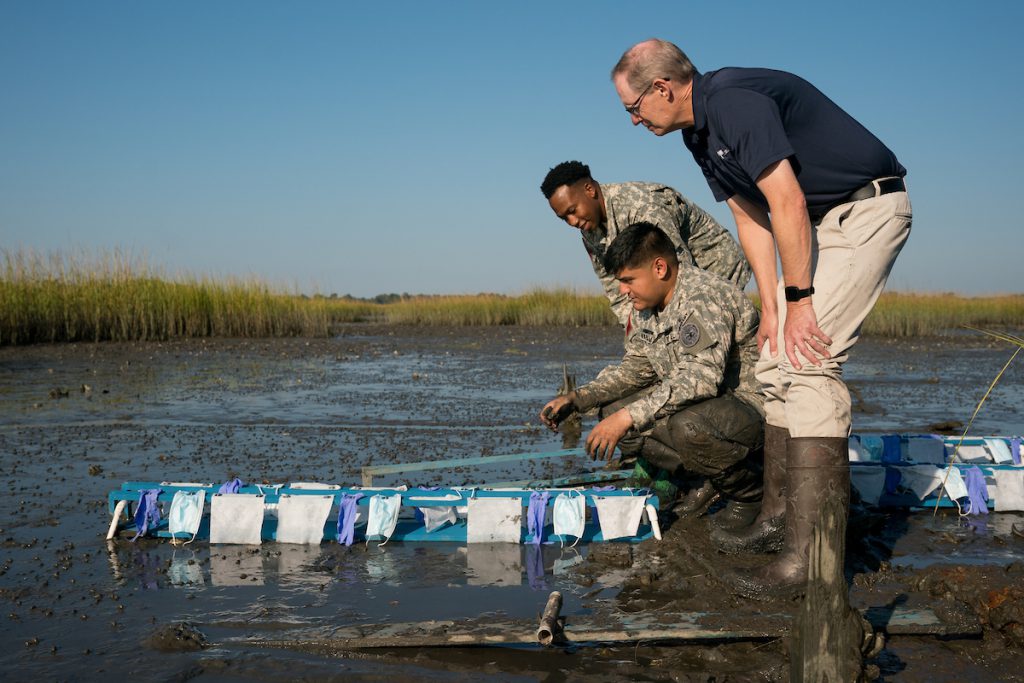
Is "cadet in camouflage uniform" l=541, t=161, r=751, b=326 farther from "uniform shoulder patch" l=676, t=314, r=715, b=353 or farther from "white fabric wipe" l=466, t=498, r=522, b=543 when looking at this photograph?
"white fabric wipe" l=466, t=498, r=522, b=543

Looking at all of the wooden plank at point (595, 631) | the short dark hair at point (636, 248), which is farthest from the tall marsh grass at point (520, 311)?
the wooden plank at point (595, 631)

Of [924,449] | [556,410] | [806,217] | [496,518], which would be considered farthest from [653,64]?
[924,449]

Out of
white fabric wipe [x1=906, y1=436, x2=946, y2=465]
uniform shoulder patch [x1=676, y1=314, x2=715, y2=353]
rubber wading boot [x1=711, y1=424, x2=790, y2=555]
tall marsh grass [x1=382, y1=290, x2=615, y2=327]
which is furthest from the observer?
tall marsh grass [x1=382, y1=290, x2=615, y2=327]

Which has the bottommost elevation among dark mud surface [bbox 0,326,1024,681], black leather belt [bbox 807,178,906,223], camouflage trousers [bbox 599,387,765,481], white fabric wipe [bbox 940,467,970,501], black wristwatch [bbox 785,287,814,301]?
dark mud surface [bbox 0,326,1024,681]

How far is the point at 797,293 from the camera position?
10.5 feet

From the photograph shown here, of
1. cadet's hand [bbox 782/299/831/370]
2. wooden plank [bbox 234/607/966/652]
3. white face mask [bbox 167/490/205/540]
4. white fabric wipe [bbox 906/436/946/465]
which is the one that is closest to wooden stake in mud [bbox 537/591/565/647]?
wooden plank [bbox 234/607/966/652]

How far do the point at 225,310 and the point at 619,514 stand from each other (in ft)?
59.0

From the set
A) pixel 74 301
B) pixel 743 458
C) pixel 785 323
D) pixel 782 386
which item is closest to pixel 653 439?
pixel 743 458

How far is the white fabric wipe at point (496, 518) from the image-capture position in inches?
173

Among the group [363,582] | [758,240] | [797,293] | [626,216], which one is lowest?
[363,582]

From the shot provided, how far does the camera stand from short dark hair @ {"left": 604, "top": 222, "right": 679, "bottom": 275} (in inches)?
167

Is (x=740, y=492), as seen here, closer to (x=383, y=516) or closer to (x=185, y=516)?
(x=383, y=516)

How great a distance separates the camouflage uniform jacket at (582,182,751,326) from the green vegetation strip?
1510 cm

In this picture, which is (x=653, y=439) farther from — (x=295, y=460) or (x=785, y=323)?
(x=295, y=460)
